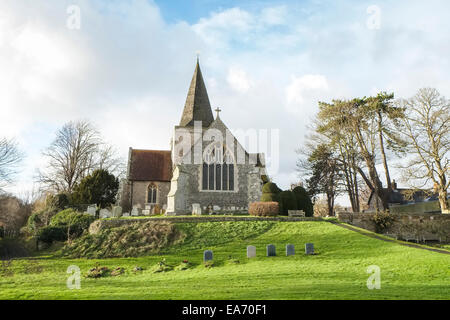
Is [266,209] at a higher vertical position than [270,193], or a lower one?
lower

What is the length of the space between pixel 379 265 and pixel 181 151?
21971mm

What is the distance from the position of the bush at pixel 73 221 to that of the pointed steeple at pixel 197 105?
13986mm

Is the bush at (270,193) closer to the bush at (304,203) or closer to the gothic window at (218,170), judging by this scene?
the bush at (304,203)

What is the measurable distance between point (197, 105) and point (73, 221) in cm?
1703

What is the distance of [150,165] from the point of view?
31875 mm

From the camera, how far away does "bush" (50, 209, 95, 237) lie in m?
21.0

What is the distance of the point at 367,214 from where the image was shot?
2359 cm

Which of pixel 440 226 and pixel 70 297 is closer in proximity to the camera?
pixel 70 297

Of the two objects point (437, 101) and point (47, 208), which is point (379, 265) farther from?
point (47, 208)

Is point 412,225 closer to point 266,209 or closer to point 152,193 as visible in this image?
point 266,209

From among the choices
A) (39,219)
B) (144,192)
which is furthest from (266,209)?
(39,219)

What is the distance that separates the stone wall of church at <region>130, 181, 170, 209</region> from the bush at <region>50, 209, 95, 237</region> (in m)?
6.64

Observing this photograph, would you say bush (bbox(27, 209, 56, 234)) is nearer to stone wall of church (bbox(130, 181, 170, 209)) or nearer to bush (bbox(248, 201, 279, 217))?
stone wall of church (bbox(130, 181, 170, 209))
